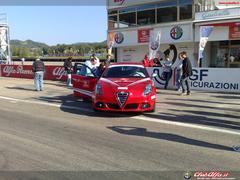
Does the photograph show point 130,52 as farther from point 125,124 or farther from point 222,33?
point 125,124

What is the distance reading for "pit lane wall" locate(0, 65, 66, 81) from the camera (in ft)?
82.8

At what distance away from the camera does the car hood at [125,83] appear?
1055cm

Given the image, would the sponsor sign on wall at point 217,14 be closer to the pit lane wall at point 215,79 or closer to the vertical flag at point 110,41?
the vertical flag at point 110,41

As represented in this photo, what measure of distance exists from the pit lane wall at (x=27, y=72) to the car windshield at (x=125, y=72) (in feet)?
42.4

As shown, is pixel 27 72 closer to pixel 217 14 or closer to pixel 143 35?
pixel 143 35

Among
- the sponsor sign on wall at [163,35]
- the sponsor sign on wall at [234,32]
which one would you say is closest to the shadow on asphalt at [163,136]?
the sponsor sign on wall at [234,32]

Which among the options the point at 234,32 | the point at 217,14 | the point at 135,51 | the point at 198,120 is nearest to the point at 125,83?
the point at 198,120

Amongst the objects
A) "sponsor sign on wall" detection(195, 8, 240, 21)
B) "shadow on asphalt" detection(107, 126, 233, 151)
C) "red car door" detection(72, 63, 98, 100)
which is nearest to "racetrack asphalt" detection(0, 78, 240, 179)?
"shadow on asphalt" detection(107, 126, 233, 151)

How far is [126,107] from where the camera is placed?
1036cm

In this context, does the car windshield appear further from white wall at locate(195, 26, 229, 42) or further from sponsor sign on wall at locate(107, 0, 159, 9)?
sponsor sign on wall at locate(107, 0, 159, 9)

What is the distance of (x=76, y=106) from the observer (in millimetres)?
13055

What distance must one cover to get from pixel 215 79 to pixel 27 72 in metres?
15.8

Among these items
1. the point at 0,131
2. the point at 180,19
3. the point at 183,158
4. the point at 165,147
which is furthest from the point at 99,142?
the point at 180,19

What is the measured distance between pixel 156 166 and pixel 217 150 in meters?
1.50
